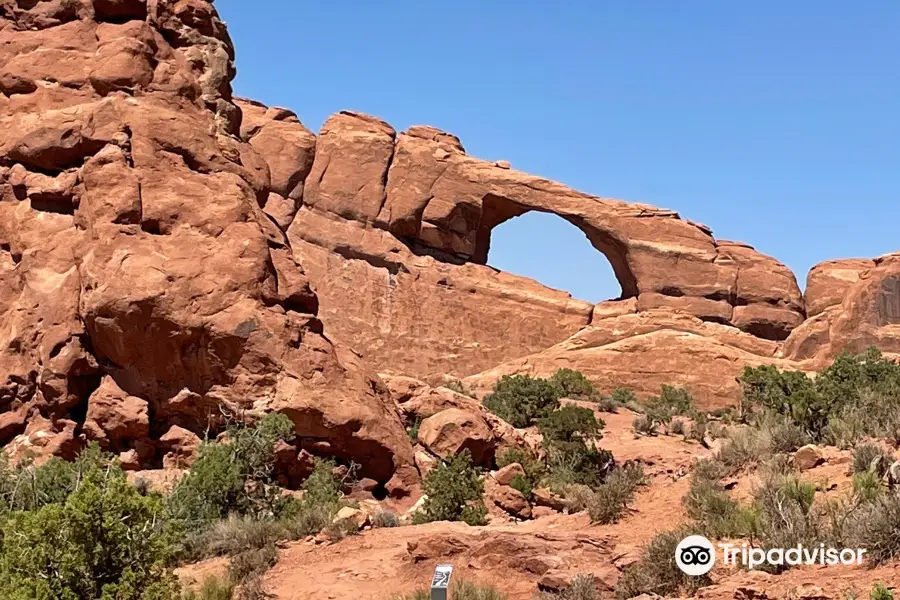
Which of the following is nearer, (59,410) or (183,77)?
(59,410)

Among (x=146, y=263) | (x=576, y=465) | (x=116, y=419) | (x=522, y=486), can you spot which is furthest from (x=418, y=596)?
(x=576, y=465)

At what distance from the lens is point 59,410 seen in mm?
12961

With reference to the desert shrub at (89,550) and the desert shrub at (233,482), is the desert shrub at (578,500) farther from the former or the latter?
the desert shrub at (89,550)

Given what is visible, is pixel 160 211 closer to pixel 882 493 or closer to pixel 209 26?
pixel 209 26

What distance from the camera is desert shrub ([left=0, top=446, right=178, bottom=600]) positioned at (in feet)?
21.5

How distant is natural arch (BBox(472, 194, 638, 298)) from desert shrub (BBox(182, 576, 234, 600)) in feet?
102

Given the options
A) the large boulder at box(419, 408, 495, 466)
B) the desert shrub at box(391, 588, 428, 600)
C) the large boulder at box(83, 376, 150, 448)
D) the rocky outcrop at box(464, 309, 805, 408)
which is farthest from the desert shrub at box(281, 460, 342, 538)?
the rocky outcrop at box(464, 309, 805, 408)

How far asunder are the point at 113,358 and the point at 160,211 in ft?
7.19

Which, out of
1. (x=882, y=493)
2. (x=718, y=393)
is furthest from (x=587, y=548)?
(x=718, y=393)

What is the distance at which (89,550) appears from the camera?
6.82 metres

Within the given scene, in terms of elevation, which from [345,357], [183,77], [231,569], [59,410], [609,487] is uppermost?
[183,77]

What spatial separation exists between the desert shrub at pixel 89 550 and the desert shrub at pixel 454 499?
4.25 meters

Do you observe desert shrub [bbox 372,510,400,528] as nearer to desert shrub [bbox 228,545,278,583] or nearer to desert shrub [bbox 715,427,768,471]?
desert shrub [bbox 228,545,278,583]

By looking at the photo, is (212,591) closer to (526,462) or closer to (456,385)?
(526,462)
